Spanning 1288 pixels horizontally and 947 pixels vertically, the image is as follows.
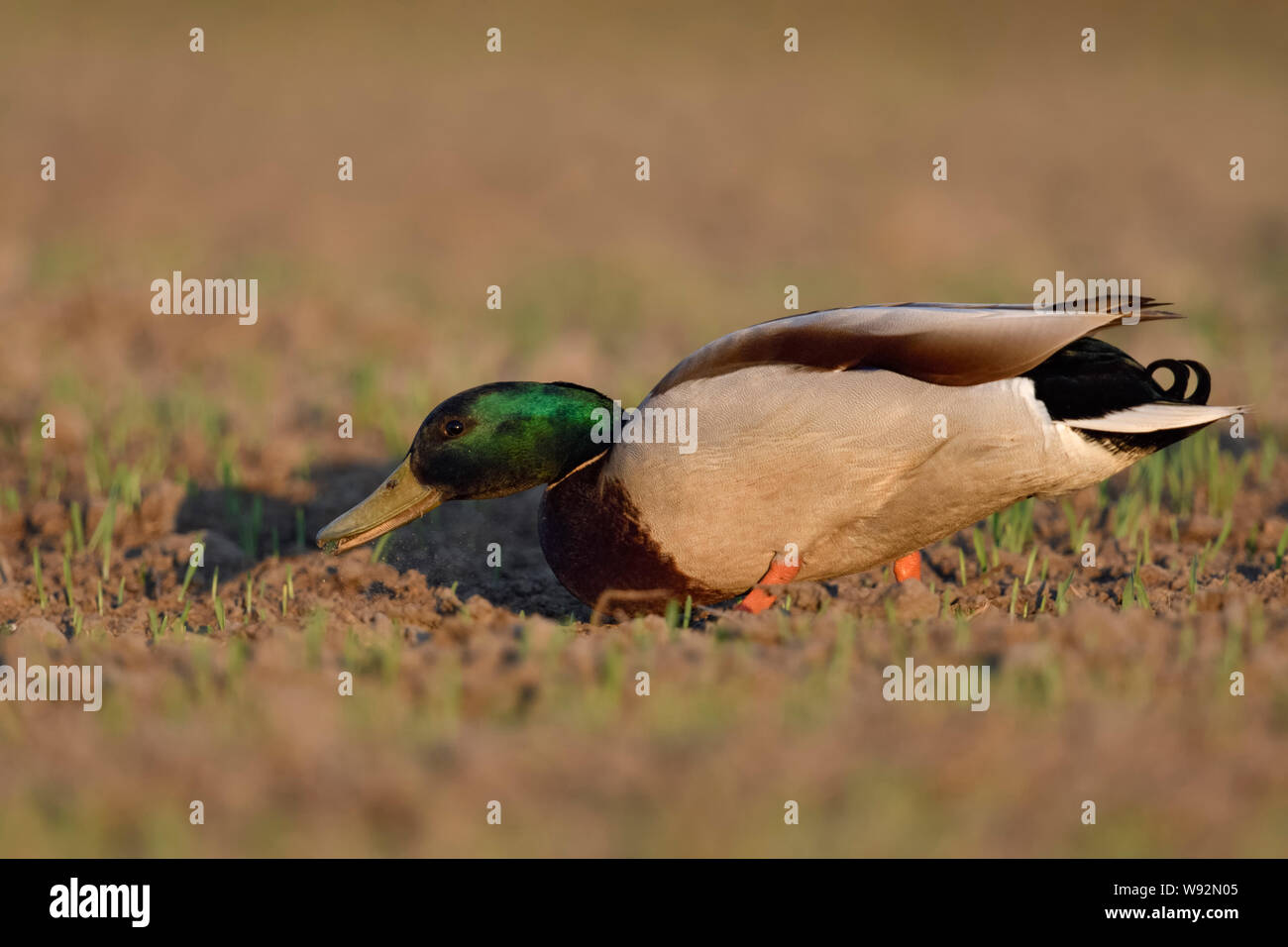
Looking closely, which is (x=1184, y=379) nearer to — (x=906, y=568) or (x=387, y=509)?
(x=906, y=568)

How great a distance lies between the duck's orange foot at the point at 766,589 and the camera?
4.22m

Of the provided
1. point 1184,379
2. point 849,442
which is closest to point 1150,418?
point 1184,379

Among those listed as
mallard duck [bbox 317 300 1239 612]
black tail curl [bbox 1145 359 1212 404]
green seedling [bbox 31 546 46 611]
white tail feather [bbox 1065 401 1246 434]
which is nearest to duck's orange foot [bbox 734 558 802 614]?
mallard duck [bbox 317 300 1239 612]

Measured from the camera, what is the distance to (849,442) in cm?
396

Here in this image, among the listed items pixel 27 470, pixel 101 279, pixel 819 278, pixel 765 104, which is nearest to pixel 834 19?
pixel 765 104

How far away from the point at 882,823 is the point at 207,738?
4.58ft

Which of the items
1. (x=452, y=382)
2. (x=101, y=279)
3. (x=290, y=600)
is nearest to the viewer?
(x=290, y=600)

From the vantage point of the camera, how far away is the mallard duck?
155 inches

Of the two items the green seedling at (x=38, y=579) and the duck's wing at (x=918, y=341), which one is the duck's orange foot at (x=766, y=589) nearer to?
the duck's wing at (x=918, y=341)

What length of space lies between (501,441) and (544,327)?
218 inches

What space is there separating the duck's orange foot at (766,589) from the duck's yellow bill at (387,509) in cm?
99

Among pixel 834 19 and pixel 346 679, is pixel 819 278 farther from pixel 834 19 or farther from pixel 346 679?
pixel 834 19

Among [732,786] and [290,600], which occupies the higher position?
[290,600]
